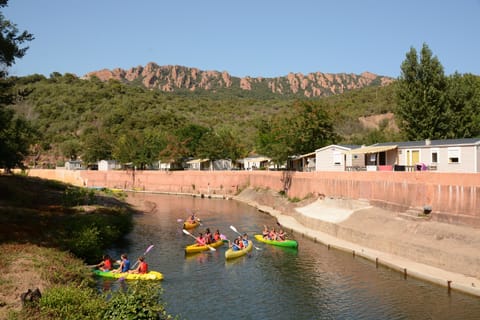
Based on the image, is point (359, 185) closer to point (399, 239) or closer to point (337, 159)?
point (337, 159)

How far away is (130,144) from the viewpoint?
97.6 metres

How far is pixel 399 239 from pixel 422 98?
31.5 m

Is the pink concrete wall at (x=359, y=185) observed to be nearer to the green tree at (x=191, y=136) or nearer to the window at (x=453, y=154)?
the window at (x=453, y=154)

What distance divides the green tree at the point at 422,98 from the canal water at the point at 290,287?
A: 25.9 meters

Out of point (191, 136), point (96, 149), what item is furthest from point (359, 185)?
point (96, 149)

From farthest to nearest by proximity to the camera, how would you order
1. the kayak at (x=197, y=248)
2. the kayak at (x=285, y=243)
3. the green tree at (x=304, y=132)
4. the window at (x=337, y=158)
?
the green tree at (x=304, y=132)
the window at (x=337, y=158)
the kayak at (x=285, y=243)
the kayak at (x=197, y=248)

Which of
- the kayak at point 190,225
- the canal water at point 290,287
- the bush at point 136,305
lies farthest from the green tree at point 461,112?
the bush at point 136,305

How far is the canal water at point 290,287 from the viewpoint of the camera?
22.1 metres

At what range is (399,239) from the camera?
1204 inches

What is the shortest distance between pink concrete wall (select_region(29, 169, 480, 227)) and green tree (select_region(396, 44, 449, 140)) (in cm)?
1439

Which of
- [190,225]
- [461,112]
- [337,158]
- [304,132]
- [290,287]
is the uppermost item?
[461,112]

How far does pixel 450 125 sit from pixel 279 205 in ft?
72.9

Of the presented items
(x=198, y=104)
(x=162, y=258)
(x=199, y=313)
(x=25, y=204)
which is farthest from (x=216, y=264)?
(x=198, y=104)

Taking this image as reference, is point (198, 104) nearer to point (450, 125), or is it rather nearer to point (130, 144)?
point (130, 144)
